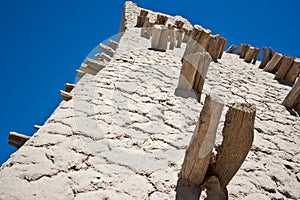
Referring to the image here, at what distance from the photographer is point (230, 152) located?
8.03 ft

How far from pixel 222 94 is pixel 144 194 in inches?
136

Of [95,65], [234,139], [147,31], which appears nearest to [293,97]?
[234,139]

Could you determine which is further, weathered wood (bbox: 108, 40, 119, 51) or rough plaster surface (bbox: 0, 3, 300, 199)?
weathered wood (bbox: 108, 40, 119, 51)

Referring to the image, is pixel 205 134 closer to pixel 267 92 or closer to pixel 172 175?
pixel 172 175

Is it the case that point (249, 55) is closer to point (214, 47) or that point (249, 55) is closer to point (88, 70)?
point (214, 47)

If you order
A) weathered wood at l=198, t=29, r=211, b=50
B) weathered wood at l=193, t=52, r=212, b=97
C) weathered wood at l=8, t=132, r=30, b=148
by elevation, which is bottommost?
weathered wood at l=8, t=132, r=30, b=148

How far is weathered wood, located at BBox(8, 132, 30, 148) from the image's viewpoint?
293cm

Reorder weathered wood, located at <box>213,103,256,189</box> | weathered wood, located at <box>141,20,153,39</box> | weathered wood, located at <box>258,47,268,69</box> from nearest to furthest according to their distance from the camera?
weathered wood, located at <box>213,103,256,189</box> → weathered wood, located at <box>258,47,268,69</box> → weathered wood, located at <box>141,20,153,39</box>

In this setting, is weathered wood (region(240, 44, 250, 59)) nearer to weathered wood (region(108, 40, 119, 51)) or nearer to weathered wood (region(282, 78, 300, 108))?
weathered wood (region(282, 78, 300, 108))

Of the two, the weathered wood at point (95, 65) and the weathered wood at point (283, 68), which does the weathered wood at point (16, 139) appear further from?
the weathered wood at point (283, 68)

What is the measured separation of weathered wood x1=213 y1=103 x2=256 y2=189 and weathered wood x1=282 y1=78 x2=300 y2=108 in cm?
337

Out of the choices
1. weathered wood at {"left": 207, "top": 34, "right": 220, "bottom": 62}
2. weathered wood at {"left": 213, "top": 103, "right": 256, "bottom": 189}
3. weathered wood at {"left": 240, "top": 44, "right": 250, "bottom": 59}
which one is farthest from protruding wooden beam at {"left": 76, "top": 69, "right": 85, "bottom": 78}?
weathered wood at {"left": 240, "top": 44, "right": 250, "bottom": 59}

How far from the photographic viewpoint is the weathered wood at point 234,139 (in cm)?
232

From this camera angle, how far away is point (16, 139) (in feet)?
9.68
